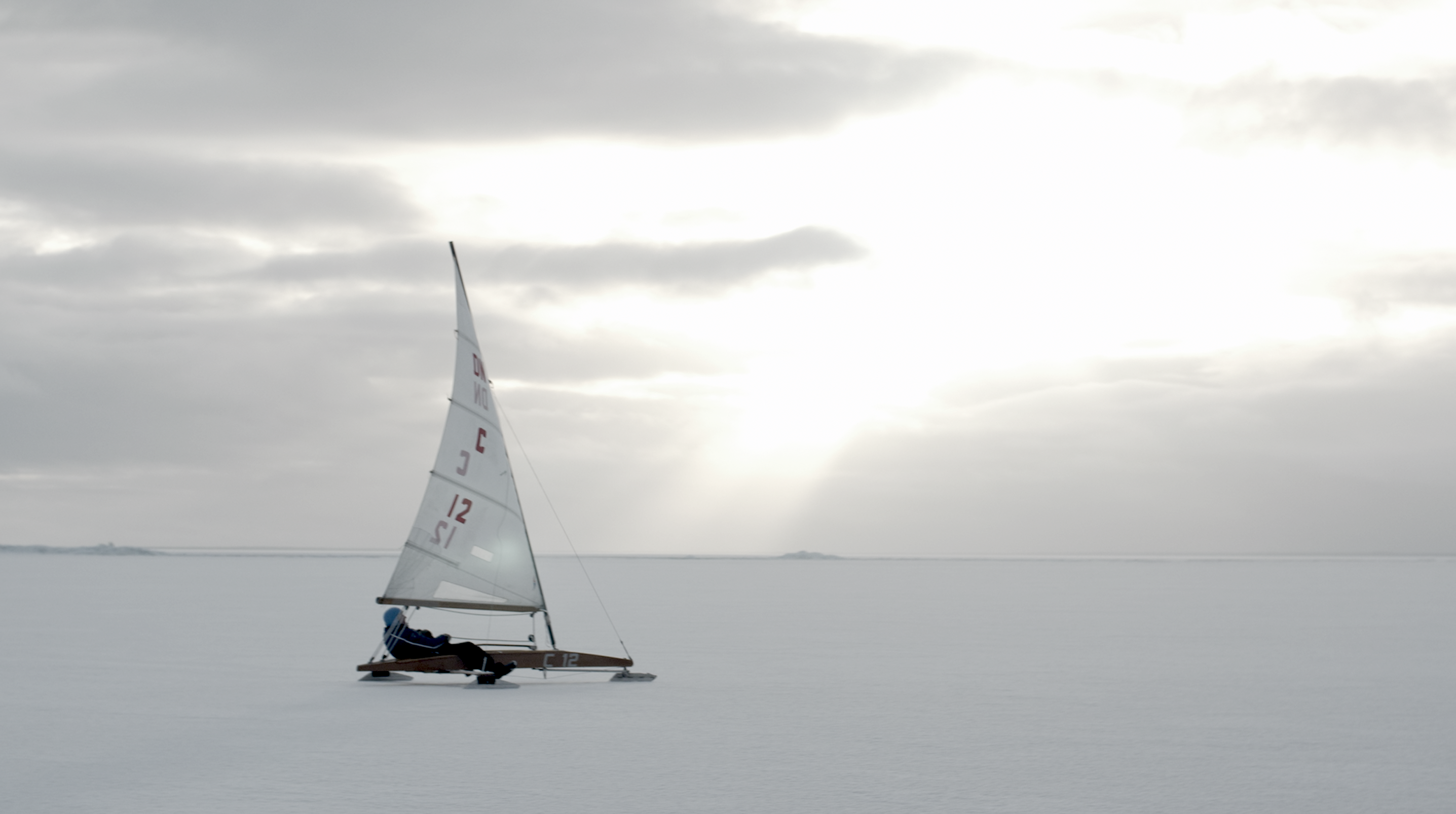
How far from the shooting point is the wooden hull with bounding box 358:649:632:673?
25391 mm

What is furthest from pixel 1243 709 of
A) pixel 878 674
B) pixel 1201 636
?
pixel 1201 636

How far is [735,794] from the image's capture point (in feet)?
51.2

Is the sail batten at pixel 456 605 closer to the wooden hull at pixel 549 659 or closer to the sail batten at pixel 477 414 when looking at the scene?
the wooden hull at pixel 549 659

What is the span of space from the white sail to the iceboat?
1 centimetres

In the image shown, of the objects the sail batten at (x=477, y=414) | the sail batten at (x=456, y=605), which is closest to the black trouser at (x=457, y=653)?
the sail batten at (x=456, y=605)

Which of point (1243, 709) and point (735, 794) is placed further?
point (1243, 709)

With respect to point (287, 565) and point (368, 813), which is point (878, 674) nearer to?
point (368, 813)

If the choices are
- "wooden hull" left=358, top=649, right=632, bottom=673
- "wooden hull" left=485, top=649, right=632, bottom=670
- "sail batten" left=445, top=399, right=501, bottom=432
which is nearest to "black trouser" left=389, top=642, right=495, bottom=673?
"wooden hull" left=358, top=649, right=632, bottom=673

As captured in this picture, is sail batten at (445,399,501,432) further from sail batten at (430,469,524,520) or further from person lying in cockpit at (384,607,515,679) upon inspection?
person lying in cockpit at (384,607,515,679)

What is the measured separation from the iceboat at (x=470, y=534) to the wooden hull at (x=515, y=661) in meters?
0.02

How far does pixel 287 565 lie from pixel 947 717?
16785 cm

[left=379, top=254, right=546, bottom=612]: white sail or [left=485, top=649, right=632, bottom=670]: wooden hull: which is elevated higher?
[left=379, top=254, right=546, bottom=612]: white sail

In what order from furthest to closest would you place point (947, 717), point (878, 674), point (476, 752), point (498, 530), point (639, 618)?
point (639, 618) < point (878, 674) < point (498, 530) < point (947, 717) < point (476, 752)

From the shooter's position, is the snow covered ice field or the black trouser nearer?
the snow covered ice field
